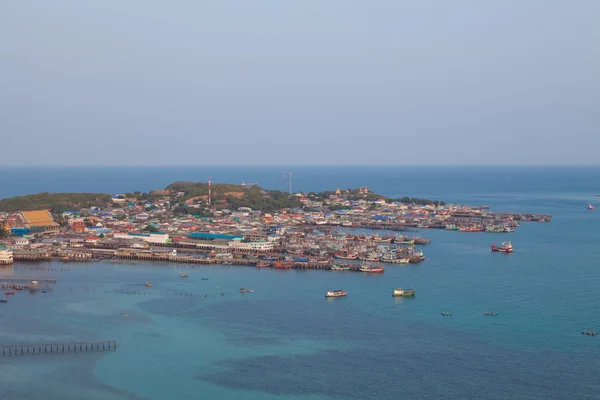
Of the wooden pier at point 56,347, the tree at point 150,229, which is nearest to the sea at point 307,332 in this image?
the wooden pier at point 56,347

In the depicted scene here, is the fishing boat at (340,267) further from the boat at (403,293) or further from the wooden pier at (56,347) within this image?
the wooden pier at (56,347)

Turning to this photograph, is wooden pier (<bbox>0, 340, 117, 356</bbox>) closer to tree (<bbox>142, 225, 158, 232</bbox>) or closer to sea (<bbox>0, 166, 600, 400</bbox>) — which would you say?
sea (<bbox>0, 166, 600, 400</bbox>)

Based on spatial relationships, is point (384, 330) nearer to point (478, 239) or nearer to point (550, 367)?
point (550, 367)

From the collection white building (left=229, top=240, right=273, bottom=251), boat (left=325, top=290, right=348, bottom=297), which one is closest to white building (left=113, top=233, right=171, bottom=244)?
white building (left=229, top=240, right=273, bottom=251)

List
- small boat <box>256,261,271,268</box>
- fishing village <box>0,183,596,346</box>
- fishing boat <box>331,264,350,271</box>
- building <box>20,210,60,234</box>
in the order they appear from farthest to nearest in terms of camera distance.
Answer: building <box>20,210,60,234</box>, fishing village <box>0,183,596,346</box>, small boat <box>256,261,271,268</box>, fishing boat <box>331,264,350,271</box>

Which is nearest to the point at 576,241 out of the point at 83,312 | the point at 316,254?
the point at 316,254

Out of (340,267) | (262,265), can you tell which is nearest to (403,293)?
(340,267)

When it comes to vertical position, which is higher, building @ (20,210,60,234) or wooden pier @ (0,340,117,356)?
building @ (20,210,60,234)
